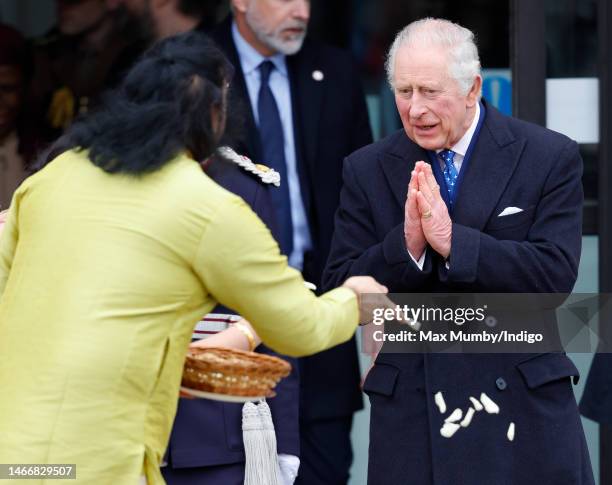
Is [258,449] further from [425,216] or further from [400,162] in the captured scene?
[400,162]

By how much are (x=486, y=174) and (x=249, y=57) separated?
6.81ft

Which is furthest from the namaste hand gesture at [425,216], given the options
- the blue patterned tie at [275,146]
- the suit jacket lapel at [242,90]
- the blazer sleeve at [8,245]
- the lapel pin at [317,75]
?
the lapel pin at [317,75]

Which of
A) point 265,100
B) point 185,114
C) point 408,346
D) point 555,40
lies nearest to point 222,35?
point 265,100

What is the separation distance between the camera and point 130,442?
3045 millimetres

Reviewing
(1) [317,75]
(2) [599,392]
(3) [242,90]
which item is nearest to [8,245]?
(2) [599,392]

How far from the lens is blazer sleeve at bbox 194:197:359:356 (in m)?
3.01

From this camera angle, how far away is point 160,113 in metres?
3.10

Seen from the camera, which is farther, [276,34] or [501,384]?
[276,34]

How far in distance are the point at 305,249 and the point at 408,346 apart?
1824 mm

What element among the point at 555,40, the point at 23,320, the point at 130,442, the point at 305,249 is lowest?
the point at 130,442

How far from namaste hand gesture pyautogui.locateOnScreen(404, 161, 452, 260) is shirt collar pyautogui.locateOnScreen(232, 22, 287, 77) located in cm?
212

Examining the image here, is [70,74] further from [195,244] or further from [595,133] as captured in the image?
[195,244]

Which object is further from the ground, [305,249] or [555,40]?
[555,40]

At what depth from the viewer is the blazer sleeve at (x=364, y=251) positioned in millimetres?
3738
